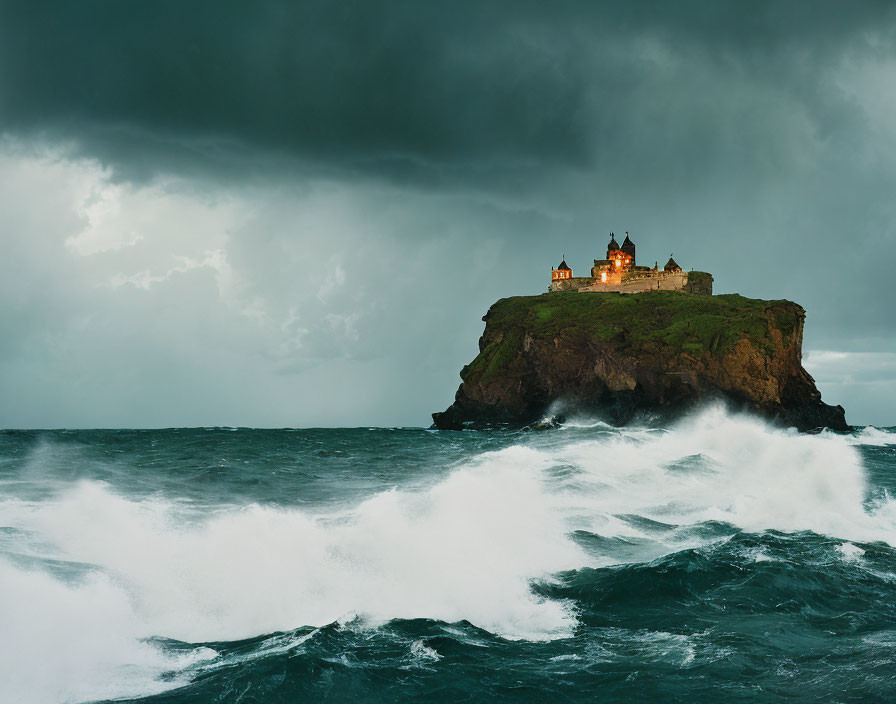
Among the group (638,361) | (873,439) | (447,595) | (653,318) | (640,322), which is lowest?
(447,595)

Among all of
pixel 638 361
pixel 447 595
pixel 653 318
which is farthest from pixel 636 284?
pixel 447 595

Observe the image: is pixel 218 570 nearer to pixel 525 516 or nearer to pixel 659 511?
pixel 525 516

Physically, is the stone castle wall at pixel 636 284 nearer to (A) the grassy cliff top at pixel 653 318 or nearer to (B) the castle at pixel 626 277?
(B) the castle at pixel 626 277

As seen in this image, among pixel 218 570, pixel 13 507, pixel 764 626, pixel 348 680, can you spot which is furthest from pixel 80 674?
pixel 13 507

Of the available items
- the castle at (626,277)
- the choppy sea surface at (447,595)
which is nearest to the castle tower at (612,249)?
the castle at (626,277)

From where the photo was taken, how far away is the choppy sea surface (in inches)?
429

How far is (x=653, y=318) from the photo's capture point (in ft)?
337

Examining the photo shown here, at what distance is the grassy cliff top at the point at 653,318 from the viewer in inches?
3652

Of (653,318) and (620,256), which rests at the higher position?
(620,256)

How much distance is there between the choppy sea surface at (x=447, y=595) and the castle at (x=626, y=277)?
10243 centimetres

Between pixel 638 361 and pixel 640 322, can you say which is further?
pixel 640 322

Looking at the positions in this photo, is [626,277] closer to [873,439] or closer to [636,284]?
[636,284]

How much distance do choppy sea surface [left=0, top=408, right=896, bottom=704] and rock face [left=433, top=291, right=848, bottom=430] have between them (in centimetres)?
6200

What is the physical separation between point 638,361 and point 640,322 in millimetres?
7929
